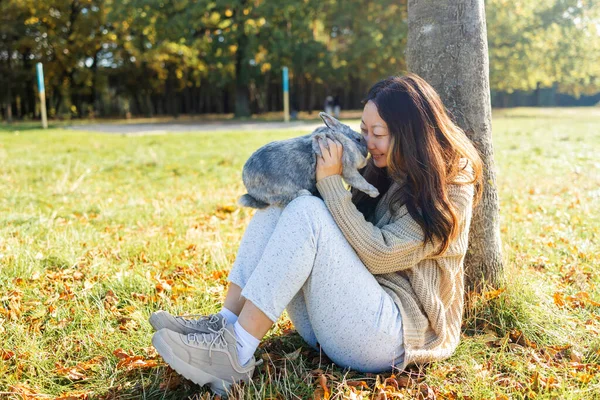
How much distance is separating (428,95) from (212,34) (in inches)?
886

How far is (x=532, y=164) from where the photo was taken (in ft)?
25.4

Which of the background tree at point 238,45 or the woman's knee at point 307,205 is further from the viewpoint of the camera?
the background tree at point 238,45

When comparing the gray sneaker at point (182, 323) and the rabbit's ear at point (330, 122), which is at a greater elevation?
the rabbit's ear at point (330, 122)

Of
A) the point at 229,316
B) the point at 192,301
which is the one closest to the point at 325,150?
the point at 229,316

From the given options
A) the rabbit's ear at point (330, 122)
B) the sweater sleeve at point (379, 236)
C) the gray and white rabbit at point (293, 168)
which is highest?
the rabbit's ear at point (330, 122)

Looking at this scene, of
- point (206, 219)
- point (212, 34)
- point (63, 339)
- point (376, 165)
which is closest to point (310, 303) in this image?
point (376, 165)

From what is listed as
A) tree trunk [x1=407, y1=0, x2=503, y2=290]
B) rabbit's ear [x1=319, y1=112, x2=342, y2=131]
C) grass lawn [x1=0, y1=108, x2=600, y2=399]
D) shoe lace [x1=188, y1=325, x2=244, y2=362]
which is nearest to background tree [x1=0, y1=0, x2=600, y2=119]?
grass lawn [x1=0, y1=108, x2=600, y2=399]

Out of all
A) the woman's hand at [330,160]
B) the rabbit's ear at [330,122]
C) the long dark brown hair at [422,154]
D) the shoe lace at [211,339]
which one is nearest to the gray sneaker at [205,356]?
the shoe lace at [211,339]

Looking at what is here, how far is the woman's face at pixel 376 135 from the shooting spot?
2.24 m

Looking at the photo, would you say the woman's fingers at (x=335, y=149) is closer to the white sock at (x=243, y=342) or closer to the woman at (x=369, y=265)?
the woman at (x=369, y=265)

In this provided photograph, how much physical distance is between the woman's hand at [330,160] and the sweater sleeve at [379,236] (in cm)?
5

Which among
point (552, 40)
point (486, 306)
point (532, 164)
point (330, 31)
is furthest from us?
point (330, 31)

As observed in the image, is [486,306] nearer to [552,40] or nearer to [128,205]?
[128,205]

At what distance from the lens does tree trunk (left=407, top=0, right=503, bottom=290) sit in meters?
2.65
